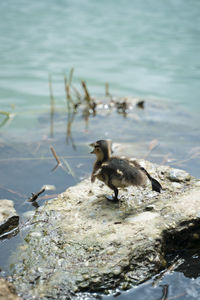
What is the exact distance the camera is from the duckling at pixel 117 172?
3.50 metres

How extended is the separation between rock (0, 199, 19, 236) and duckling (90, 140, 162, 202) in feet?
2.79

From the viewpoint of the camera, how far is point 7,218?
3580 mm

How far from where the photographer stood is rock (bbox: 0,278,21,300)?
236 cm

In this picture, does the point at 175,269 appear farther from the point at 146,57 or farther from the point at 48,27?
the point at 48,27

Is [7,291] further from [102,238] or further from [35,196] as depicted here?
[35,196]

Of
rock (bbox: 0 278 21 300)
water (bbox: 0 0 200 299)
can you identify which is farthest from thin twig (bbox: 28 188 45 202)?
rock (bbox: 0 278 21 300)

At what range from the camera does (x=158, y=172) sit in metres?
4.13

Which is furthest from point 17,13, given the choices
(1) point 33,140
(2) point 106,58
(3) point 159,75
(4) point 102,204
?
(4) point 102,204

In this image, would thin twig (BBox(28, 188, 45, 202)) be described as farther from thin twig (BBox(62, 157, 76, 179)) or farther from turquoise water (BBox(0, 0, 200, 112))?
turquoise water (BBox(0, 0, 200, 112))

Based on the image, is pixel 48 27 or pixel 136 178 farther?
pixel 48 27

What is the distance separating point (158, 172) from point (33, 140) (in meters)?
2.81

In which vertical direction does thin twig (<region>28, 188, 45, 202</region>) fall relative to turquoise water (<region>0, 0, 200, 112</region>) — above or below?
below

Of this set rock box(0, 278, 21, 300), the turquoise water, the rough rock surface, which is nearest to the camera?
rock box(0, 278, 21, 300)

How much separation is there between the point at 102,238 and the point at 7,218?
1.02 m
